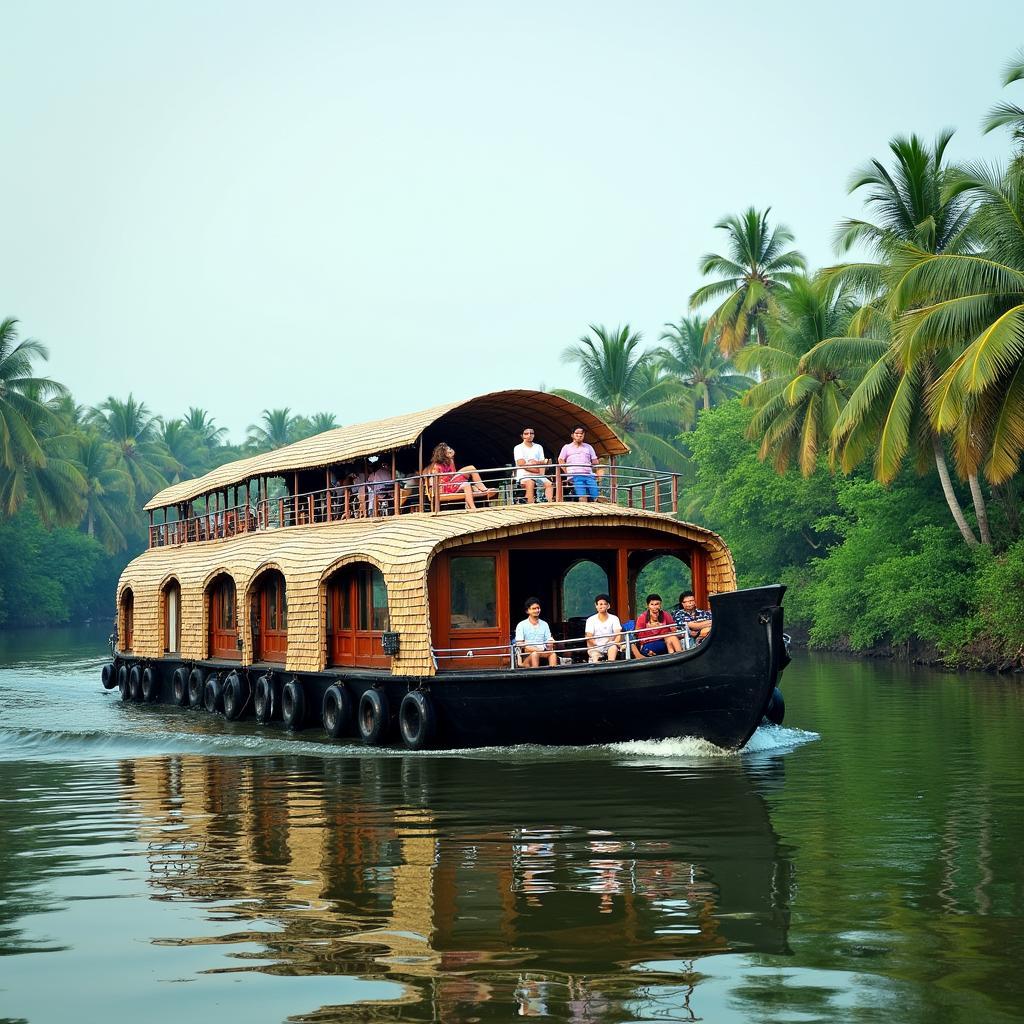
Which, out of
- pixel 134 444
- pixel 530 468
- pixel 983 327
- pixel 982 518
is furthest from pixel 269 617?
pixel 134 444

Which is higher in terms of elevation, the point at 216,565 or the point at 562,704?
the point at 216,565

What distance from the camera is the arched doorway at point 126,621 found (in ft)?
81.8

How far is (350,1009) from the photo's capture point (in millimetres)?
5699

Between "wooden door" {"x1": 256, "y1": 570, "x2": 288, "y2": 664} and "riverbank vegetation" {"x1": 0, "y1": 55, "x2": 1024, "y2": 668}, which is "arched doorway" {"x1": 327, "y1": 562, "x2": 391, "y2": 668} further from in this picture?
"riverbank vegetation" {"x1": 0, "y1": 55, "x2": 1024, "y2": 668}

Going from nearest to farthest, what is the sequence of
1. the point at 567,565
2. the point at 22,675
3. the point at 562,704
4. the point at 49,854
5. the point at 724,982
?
the point at 724,982 < the point at 49,854 < the point at 562,704 < the point at 567,565 < the point at 22,675

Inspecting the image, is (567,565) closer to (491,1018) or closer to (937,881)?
(937,881)

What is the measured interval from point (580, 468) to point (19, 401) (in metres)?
32.9

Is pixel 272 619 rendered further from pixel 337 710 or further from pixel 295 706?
A: pixel 337 710

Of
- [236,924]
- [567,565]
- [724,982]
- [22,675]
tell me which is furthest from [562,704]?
[22,675]

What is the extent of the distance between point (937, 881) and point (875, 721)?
960cm

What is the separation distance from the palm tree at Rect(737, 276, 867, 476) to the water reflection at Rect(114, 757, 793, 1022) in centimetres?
1796

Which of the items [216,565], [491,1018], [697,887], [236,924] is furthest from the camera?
[216,565]

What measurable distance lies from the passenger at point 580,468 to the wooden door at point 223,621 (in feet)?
20.1

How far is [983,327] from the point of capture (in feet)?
68.0
